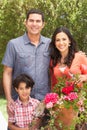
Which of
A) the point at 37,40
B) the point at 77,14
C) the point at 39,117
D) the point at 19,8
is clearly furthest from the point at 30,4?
the point at 39,117

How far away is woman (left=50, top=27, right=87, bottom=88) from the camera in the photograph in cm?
405

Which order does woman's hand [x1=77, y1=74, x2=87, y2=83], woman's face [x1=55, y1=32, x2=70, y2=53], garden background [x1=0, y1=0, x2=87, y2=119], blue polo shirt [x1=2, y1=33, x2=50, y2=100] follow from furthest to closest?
garden background [x1=0, y1=0, x2=87, y2=119], blue polo shirt [x1=2, y1=33, x2=50, y2=100], woman's face [x1=55, y1=32, x2=70, y2=53], woman's hand [x1=77, y1=74, x2=87, y2=83]

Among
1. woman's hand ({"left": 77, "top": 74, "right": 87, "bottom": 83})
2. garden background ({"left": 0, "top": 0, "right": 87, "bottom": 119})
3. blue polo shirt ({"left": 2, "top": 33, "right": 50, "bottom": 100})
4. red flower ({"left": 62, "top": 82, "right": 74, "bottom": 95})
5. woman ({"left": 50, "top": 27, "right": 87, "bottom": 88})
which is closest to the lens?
red flower ({"left": 62, "top": 82, "right": 74, "bottom": 95})

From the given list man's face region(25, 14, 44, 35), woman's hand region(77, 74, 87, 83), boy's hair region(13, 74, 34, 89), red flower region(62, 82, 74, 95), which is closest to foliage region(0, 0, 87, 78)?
man's face region(25, 14, 44, 35)

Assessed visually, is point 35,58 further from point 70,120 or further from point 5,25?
point 5,25

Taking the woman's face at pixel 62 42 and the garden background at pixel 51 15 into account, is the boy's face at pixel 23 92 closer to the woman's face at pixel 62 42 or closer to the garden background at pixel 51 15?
the woman's face at pixel 62 42

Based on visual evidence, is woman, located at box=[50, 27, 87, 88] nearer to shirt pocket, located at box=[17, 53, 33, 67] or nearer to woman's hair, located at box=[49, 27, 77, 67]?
woman's hair, located at box=[49, 27, 77, 67]

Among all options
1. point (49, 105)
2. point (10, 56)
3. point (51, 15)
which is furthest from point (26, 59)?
point (51, 15)

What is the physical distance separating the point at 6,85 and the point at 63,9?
861 cm

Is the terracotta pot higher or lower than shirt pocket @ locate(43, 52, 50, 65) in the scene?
lower

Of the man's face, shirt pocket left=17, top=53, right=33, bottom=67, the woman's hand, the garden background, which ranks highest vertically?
the man's face

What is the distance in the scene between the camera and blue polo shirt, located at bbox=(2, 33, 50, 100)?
14.0 feet

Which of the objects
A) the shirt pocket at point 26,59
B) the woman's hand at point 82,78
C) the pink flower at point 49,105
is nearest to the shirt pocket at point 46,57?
the shirt pocket at point 26,59

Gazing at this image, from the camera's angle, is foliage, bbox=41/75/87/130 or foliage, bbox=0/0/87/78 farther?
foliage, bbox=0/0/87/78
